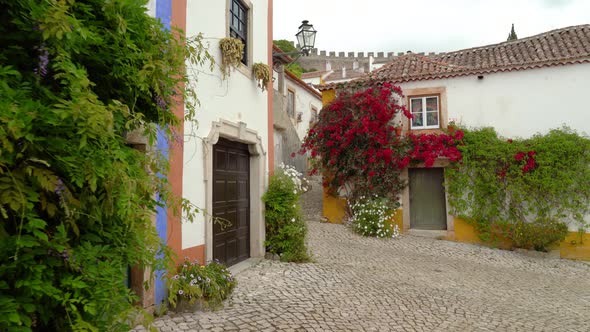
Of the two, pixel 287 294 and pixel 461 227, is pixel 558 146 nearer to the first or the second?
pixel 461 227

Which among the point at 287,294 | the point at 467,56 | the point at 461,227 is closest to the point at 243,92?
the point at 287,294

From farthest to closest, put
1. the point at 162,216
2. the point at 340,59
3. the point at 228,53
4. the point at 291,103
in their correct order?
the point at 340,59 < the point at 291,103 < the point at 228,53 < the point at 162,216

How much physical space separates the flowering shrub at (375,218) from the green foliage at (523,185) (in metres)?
1.84

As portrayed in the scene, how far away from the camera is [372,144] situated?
1148 cm

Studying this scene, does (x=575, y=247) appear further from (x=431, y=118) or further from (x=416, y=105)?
(x=416, y=105)

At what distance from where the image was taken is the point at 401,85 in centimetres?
1198

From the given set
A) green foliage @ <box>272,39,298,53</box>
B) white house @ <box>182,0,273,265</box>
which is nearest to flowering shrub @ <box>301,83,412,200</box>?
white house @ <box>182,0,273,265</box>

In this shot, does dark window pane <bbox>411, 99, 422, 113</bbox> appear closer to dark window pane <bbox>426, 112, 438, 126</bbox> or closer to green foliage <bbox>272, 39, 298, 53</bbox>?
dark window pane <bbox>426, 112, 438, 126</bbox>

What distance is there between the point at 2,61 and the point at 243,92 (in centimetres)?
512

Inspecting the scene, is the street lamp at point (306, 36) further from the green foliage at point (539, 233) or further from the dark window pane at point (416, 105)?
the green foliage at point (539, 233)

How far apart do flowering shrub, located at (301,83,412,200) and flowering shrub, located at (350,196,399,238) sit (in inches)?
16.9

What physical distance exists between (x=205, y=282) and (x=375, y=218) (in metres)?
7.12

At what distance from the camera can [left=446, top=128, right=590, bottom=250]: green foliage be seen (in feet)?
32.2

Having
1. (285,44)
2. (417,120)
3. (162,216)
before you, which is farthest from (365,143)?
(285,44)
